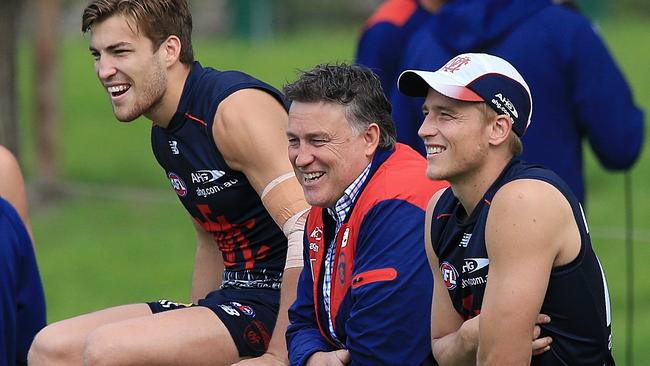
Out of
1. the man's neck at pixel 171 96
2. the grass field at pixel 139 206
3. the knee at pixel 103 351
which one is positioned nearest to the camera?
the knee at pixel 103 351

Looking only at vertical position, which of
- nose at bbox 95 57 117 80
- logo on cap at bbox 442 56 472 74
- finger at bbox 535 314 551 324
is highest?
nose at bbox 95 57 117 80

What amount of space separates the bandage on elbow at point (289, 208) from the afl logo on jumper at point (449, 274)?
30.7 inches

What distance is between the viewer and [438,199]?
3.89 metres

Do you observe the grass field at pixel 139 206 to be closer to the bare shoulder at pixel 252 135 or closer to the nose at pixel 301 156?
the bare shoulder at pixel 252 135

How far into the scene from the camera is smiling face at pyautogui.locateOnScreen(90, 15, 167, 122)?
4539 millimetres

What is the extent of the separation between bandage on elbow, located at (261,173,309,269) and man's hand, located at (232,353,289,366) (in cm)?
31

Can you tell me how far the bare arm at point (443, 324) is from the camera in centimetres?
373

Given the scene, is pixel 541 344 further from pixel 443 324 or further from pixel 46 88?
pixel 46 88

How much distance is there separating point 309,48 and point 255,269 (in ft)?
45.1

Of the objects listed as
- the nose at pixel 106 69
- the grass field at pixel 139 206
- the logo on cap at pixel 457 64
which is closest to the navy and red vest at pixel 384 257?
the logo on cap at pixel 457 64

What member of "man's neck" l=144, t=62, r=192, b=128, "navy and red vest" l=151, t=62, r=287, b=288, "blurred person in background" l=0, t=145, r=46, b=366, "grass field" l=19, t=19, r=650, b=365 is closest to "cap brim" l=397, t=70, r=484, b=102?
"navy and red vest" l=151, t=62, r=287, b=288

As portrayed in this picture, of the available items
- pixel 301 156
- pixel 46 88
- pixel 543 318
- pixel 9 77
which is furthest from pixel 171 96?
pixel 46 88

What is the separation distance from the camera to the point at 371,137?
13.5 feet

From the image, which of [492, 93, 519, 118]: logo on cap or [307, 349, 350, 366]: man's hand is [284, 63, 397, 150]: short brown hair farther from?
[307, 349, 350, 366]: man's hand
